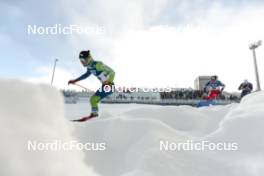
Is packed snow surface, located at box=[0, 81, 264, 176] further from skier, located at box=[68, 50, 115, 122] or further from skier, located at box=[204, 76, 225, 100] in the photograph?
skier, located at box=[204, 76, 225, 100]

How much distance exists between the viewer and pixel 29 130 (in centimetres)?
221

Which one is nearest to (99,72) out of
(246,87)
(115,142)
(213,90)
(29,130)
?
(115,142)

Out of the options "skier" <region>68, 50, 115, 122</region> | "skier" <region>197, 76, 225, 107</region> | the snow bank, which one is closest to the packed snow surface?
the snow bank

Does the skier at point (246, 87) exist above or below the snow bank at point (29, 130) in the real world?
above

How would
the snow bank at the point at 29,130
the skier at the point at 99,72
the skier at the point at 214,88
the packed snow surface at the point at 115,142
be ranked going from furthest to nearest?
the skier at the point at 214,88
the skier at the point at 99,72
the packed snow surface at the point at 115,142
the snow bank at the point at 29,130

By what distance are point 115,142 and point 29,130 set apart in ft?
5.18

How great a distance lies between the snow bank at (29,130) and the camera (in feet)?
6.50

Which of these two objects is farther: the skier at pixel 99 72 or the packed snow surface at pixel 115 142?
the skier at pixel 99 72

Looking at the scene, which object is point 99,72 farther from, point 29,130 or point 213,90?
point 29,130

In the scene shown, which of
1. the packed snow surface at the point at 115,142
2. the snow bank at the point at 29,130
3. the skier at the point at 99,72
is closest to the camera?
the snow bank at the point at 29,130

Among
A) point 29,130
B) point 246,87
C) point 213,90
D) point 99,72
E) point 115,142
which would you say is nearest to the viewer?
point 29,130

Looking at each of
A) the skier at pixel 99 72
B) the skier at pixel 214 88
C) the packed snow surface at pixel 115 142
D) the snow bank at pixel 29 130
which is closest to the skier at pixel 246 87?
the skier at pixel 214 88

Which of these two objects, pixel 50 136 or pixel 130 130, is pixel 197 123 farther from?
pixel 50 136

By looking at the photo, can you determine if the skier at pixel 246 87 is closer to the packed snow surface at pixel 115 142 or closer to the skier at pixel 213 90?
the skier at pixel 213 90
